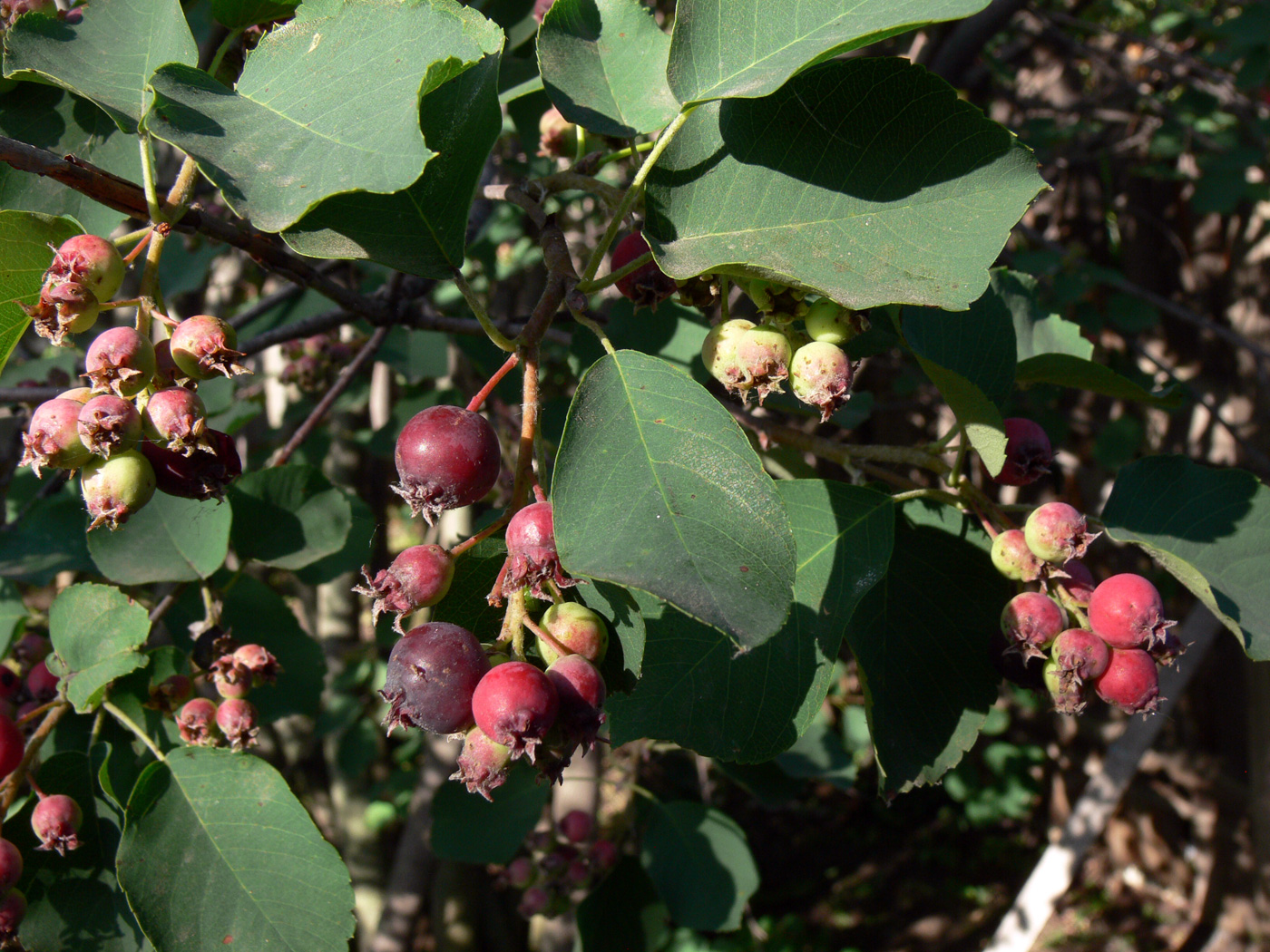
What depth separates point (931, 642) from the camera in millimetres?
1114

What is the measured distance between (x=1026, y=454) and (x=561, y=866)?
5.58 feet

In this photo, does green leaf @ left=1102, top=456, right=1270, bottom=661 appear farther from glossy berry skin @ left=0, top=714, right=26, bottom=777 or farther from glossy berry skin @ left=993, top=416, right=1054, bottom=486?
glossy berry skin @ left=0, top=714, right=26, bottom=777

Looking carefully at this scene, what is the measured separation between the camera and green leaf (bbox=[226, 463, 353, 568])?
1.49 m

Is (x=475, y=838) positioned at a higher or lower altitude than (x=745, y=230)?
lower

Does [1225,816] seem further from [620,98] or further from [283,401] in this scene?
[283,401]

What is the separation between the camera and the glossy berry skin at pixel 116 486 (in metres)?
0.85

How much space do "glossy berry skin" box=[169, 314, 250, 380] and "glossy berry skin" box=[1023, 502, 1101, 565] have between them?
0.90 m

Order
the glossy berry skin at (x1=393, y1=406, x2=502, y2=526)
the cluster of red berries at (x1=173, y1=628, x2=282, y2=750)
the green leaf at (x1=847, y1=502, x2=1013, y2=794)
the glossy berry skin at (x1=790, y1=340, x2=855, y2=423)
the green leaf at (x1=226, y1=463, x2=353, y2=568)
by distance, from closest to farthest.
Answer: the glossy berry skin at (x1=393, y1=406, x2=502, y2=526) → the glossy berry skin at (x1=790, y1=340, x2=855, y2=423) → the green leaf at (x1=847, y1=502, x2=1013, y2=794) → the cluster of red berries at (x1=173, y1=628, x2=282, y2=750) → the green leaf at (x1=226, y1=463, x2=353, y2=568)

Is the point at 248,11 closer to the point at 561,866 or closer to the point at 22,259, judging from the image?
the point at 22,259

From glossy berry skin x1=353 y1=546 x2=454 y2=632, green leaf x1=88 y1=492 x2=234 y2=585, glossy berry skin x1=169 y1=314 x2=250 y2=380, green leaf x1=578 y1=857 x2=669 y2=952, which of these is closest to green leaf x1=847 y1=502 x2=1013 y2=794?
glossy berry skin x1=353 y1=546 x2=454 y2=632

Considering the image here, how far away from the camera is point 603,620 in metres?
0.84

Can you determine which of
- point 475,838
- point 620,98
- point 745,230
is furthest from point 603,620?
point 475,838

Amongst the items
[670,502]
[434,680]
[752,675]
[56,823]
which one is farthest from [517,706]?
[56,823]

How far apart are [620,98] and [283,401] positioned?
260cm
